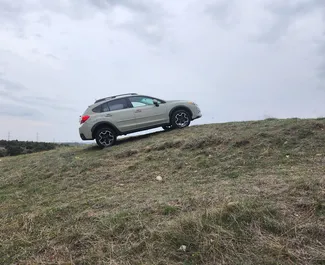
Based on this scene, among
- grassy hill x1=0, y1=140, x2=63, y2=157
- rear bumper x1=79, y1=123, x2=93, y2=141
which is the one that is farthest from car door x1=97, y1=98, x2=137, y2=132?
grassy hill x1=0, y1=140, x2=63, y2=157

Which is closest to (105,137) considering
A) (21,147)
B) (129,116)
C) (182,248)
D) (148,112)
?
(129,116)

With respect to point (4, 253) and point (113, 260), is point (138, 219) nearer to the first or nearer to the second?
point (113, 260)

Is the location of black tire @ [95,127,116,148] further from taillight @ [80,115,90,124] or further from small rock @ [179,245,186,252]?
small rock @ [179,245,186,252]

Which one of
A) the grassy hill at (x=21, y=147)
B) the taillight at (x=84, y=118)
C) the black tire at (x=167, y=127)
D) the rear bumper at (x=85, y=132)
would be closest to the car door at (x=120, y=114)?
the taillight at (x=84, y=118)

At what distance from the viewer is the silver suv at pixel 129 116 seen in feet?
33.8

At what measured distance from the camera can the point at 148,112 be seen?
35.5 ft

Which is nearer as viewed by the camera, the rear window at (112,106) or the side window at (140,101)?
the rear window at (112,106)

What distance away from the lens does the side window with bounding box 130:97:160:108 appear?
1081 cm

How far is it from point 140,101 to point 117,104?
760mm

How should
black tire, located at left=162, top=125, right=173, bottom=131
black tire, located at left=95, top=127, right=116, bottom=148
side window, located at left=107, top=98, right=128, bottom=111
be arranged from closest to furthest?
black tire, located at left=95, top=127, right=116, bottom=148 → side window, located at left=107, top=98, right=128, bottom=111 → black tire, located at left=162, top=125, right=173, bottom=131

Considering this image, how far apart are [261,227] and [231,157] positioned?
318cm

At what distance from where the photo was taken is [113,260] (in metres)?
3.44

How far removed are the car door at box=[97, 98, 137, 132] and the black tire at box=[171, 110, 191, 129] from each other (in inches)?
51.6

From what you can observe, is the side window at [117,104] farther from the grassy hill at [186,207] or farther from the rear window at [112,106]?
the grassy hill at [186,207]
